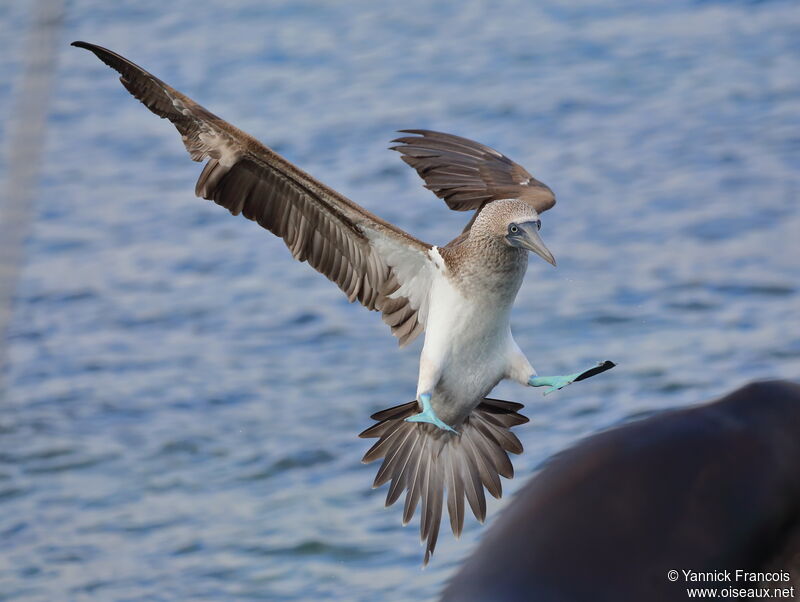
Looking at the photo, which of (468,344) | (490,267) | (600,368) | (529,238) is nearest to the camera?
(600,368)

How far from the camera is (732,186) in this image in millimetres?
11016

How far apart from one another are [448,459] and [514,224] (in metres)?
1.27

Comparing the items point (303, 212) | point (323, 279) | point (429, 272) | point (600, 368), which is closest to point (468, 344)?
point (429, 272)

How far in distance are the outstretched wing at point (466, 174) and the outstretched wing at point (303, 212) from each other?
1.48 ft

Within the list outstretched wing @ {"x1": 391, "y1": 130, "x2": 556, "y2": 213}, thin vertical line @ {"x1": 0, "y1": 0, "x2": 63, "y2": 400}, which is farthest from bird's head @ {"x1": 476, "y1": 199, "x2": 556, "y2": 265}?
thin vertical line @ {"x1": 0, "y1": 0, "x2": 63, "y2": 400}

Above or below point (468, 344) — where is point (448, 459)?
below

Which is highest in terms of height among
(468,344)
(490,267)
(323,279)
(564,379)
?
(323,279)

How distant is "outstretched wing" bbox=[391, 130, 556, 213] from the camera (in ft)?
18.3

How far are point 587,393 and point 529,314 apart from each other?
3.78 feet

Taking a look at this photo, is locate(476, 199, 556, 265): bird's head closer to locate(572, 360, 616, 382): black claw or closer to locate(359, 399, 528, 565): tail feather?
locate(572, 360, 616, 382): black claw

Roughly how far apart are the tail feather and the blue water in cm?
139

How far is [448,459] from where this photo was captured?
5500 mm

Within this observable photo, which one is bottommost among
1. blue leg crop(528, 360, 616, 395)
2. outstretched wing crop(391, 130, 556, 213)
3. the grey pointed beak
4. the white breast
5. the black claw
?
blue leg crop(528, 360, 616, 395)

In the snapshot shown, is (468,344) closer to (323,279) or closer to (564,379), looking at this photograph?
(564,379)
